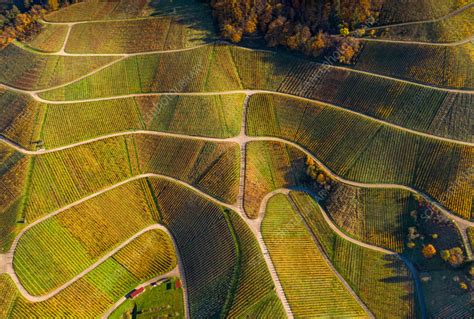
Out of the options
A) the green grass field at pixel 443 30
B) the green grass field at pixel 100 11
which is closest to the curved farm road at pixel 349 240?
the green grass field at pixel 443 30

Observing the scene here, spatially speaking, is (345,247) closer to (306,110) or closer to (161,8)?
(306,110)

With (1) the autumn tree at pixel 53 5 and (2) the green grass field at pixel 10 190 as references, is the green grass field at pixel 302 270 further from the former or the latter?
(1) the autumn tree at pixel 53 5

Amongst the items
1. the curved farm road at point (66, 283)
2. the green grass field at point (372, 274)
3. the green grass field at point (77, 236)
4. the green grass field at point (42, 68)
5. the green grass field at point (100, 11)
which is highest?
the green grass field at point (100, 11)

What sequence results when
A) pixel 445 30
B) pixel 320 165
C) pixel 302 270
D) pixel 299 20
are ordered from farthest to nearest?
pixel 299 20, pixel 445 30, pixel 320 165, pixel 302 270

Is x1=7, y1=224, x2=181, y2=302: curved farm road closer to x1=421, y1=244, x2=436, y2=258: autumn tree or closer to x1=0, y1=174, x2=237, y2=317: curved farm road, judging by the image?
x1=0, y1=174, x2=237, y2=317: curved farm road

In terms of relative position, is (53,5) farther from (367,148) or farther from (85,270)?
(367,148)

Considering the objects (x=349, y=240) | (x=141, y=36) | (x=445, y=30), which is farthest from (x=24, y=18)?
(x=445, y=30)
